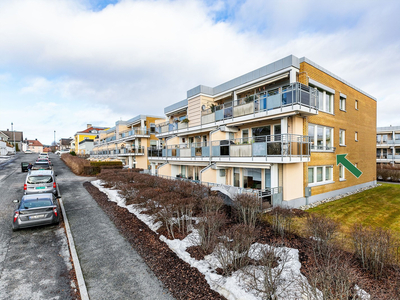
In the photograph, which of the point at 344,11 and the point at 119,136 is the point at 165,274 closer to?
the point at 344,11

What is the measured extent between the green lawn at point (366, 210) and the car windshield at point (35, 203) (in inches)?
535

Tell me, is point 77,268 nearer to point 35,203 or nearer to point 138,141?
point 35,203

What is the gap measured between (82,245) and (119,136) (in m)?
35.1

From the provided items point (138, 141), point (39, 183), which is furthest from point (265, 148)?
point (138, 141)

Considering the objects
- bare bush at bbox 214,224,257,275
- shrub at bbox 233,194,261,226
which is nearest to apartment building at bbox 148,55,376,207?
shrub at bbox 233,194,261,226

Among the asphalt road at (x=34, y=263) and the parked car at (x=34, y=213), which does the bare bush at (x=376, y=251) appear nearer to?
the asphalt road at (x=34, y=263)

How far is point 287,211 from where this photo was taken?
7.78 m

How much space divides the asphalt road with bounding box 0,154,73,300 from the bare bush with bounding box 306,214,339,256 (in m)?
6.87

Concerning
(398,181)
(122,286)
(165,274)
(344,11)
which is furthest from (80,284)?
(398,181)

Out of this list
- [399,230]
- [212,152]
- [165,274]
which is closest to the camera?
[165,274]

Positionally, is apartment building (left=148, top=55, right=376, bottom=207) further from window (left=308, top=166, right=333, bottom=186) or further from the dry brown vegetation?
the dry brown vegetation

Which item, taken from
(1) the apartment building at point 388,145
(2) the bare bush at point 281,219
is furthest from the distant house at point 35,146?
(1) the apartment building at point 388,145

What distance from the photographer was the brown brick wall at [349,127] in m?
14.4

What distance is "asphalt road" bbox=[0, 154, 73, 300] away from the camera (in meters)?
5.14
